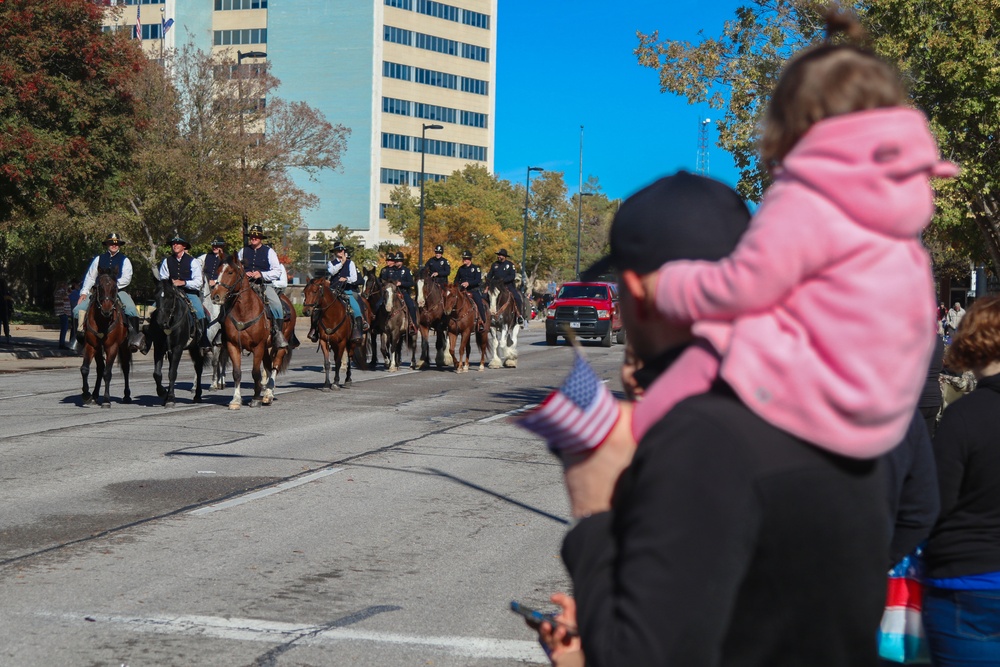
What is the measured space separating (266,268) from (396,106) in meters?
96.6

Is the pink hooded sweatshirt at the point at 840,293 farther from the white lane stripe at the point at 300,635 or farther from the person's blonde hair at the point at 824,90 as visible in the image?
the white lane stripe at the point at 300,635

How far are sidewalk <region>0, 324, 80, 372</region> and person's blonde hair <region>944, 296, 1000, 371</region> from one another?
24.8 metres

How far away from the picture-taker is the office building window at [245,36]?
11344 cm

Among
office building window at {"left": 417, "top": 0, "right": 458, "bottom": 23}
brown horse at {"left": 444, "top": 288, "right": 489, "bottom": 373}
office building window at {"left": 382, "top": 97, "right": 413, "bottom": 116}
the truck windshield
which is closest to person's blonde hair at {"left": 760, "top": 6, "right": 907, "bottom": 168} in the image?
brown horse at {"left": 444, "top": 288, "right": 489, "bottom": 373}

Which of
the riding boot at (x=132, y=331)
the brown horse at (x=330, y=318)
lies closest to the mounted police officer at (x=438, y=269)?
the brown horse at (x=330, y=318)

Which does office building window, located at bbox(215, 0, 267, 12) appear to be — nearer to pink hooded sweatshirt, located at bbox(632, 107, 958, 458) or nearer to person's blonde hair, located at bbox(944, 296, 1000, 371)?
person's blonde hair, located at bbox(944, 296, 1000, 371)

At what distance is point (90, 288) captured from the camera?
18203mm

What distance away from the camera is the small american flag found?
6.32ft

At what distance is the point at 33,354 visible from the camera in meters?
30.0

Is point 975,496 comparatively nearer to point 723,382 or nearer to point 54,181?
point 723,382

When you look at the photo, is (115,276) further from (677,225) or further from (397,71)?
(397,71)

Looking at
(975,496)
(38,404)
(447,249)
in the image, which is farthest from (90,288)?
(447,249)

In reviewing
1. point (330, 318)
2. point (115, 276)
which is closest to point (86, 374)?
point (115, 276)

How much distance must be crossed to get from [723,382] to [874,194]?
14.5 inches
